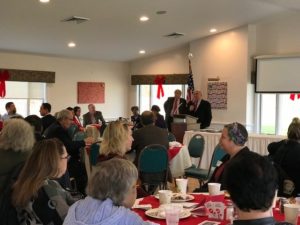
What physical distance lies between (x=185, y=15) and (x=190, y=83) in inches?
97.5

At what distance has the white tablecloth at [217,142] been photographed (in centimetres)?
712

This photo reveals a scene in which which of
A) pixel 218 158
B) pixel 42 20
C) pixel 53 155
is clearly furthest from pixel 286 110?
pixel 53 155

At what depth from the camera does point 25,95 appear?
1099cm

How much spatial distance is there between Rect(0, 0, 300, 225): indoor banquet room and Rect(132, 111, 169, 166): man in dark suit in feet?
0.04

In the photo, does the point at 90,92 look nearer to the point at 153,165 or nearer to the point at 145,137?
the point at 145,137

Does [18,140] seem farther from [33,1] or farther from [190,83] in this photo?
[190,83]

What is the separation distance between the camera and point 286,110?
392 inches

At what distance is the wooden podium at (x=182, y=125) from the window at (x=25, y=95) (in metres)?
4.19

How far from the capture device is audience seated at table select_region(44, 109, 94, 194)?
16.8 ft

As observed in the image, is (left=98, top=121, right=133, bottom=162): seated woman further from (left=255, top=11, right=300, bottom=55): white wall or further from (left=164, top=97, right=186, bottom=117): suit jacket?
(left=255, top=11, right=300, bottom=55): white wall

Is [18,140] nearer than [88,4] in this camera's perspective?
Yes

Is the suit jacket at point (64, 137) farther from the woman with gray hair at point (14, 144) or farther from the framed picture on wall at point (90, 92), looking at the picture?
the framed picture on wall at point (90, 92)

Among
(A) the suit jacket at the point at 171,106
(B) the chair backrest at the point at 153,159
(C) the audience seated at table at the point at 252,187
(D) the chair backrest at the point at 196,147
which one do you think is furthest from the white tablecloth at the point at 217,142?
(C) the audience seated at table at the point at 252,187

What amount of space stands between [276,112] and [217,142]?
10.3ft
